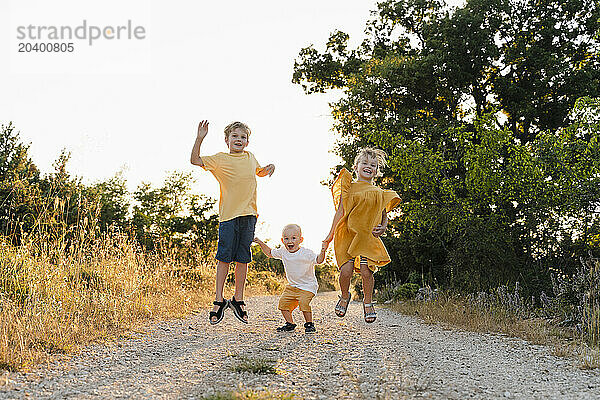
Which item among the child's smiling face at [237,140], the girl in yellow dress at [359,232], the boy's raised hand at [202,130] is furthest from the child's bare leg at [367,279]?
the boy's raised hand at [202,130]

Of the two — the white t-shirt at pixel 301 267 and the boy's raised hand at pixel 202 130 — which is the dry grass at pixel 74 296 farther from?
the boy's raised hand at pixel 202 130

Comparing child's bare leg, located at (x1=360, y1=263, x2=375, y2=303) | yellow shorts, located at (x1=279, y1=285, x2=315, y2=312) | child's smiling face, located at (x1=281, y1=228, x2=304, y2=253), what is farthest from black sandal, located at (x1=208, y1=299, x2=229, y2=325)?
child's bare leg, located at (x1=360, y1=263, x2=375, y2=303)

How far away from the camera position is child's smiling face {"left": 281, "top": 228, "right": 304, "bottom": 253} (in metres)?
6.42

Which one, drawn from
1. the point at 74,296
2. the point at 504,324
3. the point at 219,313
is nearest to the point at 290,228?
the point at 219,313

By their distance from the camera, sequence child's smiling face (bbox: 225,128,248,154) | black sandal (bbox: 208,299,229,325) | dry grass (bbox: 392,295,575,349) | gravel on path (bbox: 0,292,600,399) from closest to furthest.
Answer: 1. gravel on path (bbox: 0,292,600,399)
2. black sandal (bbox: 208,299,229,325)
3. dry grass (bbox: 392,295,575,349)
4. child's smiling face (bbox: 225,128,248,154)

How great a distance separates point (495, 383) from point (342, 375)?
1.02 meters

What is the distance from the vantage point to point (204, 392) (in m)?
3.34

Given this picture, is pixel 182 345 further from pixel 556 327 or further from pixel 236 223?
pixel 556 327

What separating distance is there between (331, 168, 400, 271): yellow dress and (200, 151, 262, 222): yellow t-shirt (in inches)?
39.9

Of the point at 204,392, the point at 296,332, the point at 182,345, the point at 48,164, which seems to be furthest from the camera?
the point at 48,164

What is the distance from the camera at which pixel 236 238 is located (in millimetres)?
5848

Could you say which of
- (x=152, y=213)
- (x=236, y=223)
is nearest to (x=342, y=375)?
(x=236, y=223)

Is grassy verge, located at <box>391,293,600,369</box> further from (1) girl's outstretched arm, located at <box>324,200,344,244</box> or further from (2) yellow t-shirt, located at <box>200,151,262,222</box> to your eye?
(2) yellow t-shirt, located at <box>200,151,262,222</box>

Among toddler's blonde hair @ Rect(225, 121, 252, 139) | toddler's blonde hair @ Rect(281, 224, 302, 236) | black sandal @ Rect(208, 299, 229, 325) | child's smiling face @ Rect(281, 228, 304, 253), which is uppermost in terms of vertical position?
toddler's blonde hair @ Rect(225, 121, 252, 139)
